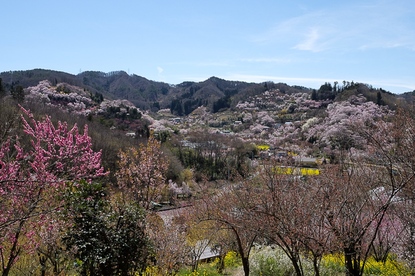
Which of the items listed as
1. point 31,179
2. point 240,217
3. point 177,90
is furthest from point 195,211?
point 177,90

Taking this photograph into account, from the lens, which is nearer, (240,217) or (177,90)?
(240,217)

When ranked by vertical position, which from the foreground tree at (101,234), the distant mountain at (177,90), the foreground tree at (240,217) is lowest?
the foreground tree at (240,217)

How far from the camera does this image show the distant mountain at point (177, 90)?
8125 cm

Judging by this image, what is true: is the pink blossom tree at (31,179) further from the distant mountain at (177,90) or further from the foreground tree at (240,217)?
the distant mountain at (177,90)

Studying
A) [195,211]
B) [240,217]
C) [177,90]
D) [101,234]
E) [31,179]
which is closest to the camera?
[101,234]

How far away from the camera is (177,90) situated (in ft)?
642

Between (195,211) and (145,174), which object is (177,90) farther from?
(145,174)

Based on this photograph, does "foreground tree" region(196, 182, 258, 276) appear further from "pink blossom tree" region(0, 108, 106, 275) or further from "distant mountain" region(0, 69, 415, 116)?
"distant mountain" region(0, 69, 415, 116)

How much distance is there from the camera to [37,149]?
5504mm

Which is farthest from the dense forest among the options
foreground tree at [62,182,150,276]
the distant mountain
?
the distant mountain

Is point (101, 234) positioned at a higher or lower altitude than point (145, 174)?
higher

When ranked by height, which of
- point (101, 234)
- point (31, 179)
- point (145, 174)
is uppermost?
point (31, 179)

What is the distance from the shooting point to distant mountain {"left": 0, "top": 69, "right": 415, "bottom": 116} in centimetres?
8125

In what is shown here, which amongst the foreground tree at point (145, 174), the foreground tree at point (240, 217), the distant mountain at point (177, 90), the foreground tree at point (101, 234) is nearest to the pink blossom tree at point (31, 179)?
the foreground tree at point (101, 234)
